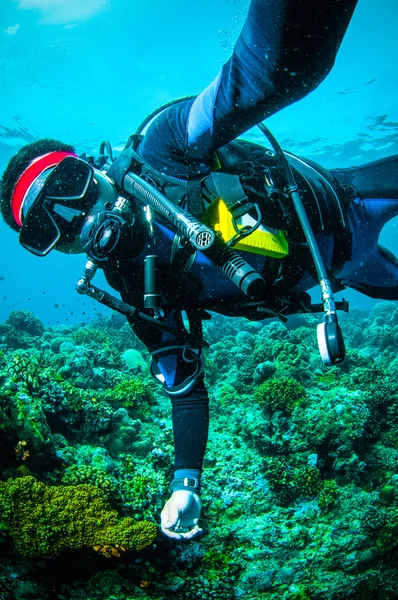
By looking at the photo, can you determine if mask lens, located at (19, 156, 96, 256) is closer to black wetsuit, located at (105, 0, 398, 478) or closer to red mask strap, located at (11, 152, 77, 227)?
red mask strap, located at (11, 152, 77, 227)

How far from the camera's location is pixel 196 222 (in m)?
1.85

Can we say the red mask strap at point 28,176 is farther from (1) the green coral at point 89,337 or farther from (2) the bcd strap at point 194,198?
(1) the green coral at point 89,337

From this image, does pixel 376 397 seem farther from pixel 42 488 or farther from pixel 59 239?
pixel 59 239

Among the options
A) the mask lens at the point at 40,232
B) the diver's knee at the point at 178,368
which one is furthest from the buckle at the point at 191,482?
the mask lens at the point at 40,232

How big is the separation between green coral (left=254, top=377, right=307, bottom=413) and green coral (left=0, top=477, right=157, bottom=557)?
3400 mm

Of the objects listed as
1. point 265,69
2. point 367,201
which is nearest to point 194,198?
point 265,69

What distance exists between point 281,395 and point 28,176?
5.48 metres

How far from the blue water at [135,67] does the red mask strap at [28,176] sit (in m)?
11.5

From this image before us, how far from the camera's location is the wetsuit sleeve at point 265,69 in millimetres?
1112

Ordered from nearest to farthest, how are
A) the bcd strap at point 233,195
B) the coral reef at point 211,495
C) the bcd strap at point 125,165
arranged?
1. the bcd strap at point 233,195
2. the bcd strap at point 125,165
3. the coral reef at point 211,495

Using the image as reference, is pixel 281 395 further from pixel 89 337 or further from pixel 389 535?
pixel 89 337

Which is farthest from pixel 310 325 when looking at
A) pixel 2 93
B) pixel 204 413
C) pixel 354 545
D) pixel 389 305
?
pixel 2 93

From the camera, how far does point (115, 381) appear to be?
26.1ft

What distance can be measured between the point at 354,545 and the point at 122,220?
14.7 feet
